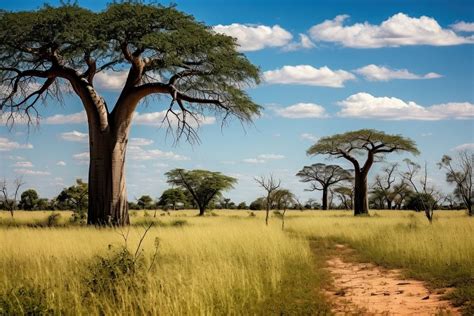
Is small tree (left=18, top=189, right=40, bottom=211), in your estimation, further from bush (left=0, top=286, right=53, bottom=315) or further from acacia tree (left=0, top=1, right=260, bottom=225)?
bush (left=0, top=286, right=53, bottom=315)

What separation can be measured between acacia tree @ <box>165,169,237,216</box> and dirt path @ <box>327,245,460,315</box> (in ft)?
112

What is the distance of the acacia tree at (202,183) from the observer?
147ft

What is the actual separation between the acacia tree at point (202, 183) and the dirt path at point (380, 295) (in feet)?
112

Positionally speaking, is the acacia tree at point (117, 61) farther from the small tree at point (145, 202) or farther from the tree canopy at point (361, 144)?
the small tree at point (145, 202)

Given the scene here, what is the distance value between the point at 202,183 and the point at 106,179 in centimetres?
2858

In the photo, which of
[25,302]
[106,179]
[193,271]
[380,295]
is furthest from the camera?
[106,179]

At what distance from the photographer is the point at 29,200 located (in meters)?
50.0

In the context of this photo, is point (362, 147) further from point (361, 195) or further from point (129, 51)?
point (129, 51)

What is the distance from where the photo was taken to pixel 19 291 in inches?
250

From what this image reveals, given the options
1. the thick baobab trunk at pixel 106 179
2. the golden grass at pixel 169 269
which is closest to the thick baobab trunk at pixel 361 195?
the golden grass at pixel 169 269

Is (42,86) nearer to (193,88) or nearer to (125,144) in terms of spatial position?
(125,144)

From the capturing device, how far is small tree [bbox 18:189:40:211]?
49.7 metres

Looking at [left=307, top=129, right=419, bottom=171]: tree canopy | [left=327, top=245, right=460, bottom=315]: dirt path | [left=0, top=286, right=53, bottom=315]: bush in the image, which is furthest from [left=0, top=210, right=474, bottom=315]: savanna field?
[left=307, top=129, right=419, bottom=171]: tree canopy

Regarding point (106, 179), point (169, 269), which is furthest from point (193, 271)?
point (106, 179)
